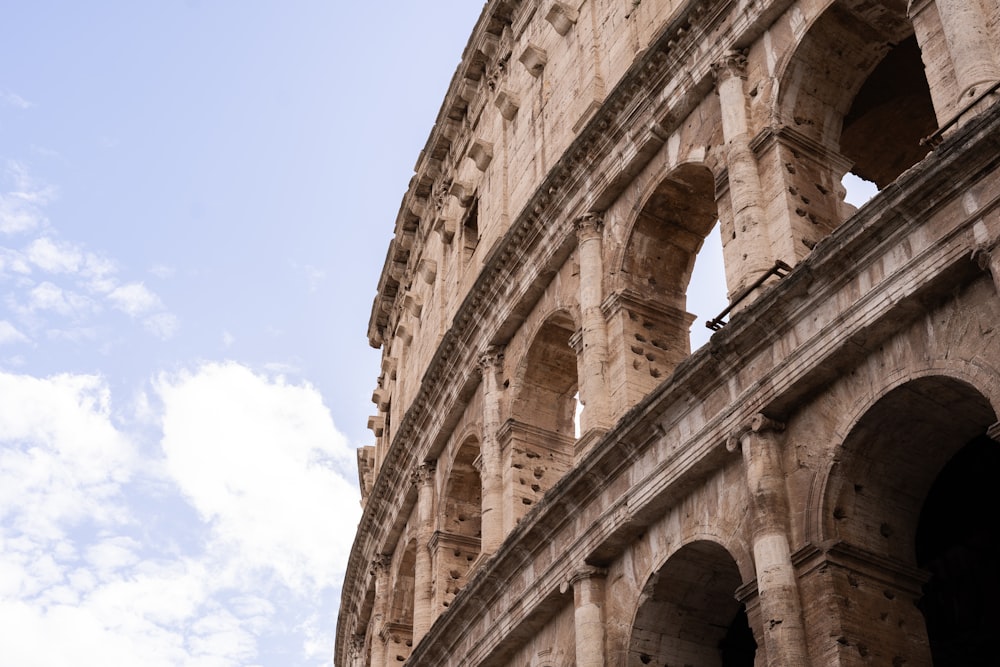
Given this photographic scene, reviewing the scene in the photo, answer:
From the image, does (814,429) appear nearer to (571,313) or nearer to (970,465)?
(970,465)

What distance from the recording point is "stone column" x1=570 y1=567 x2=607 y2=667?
44.3 ft

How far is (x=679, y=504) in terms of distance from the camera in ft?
43.0

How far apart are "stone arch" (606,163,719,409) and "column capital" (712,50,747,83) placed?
1.01 metres

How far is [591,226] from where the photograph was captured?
55.7ft

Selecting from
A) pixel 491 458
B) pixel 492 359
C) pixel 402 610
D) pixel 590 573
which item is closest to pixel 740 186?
pixel 590 573

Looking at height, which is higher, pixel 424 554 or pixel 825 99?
pixel 825 99

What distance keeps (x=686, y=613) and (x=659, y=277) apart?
449cm

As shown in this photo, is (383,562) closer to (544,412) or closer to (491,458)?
(491,458)

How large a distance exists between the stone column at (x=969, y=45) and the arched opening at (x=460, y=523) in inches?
398

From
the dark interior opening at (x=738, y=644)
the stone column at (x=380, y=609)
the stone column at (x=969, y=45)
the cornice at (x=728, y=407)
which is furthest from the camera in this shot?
the stone column at (x=380, y=609)

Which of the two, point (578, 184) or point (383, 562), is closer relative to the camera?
point (578, 184)

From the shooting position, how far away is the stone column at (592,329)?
15.4 m

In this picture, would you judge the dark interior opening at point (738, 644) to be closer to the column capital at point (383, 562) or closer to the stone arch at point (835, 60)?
the stone arch at point (835, 60)

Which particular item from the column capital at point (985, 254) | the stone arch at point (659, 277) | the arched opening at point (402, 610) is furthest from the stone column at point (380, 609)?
the column capital at point (985, 254)
